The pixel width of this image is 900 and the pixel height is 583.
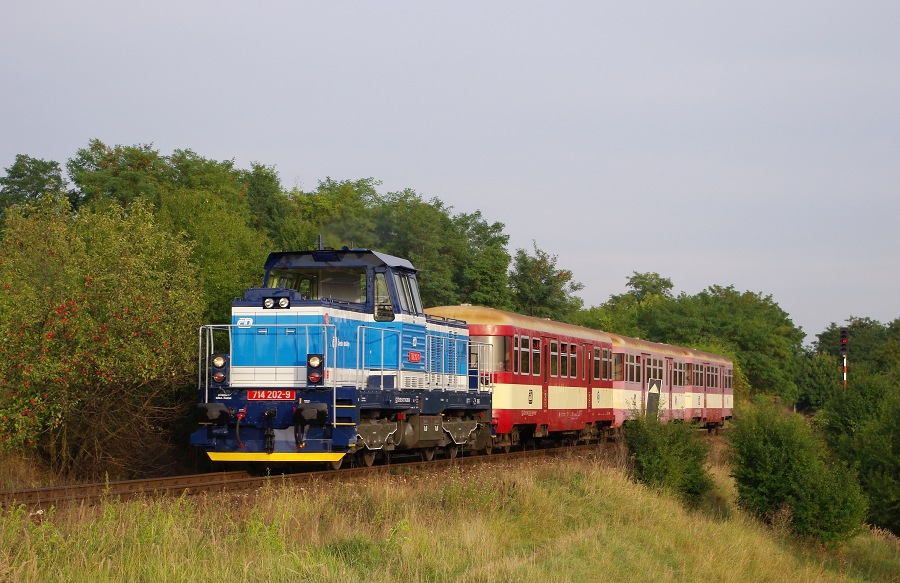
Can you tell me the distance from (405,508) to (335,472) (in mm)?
2862

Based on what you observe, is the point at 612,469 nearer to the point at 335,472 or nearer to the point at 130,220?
the point at 335,472

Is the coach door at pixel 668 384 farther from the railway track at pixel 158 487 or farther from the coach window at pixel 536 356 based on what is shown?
the railway track at pixel 158 487

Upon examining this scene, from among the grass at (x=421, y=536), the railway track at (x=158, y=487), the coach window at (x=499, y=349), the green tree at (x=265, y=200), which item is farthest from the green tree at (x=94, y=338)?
the green tree at (x=265, y=200)

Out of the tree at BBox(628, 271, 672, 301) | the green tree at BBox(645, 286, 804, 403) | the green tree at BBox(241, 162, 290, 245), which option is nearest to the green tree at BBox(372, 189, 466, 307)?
the green tree at BBox(241, 162, 290, 245)

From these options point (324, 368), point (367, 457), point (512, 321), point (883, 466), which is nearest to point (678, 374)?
point (883, 466)

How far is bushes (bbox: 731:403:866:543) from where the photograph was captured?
23.5m

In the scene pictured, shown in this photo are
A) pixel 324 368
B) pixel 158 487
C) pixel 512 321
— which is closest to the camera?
pixel 158 487

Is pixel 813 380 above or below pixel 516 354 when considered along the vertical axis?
below

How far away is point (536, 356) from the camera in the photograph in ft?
81.4

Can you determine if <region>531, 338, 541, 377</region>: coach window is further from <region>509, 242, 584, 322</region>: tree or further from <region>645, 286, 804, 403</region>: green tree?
<region>645, 286, 804, 403</region>: green tree

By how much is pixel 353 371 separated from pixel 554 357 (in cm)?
966

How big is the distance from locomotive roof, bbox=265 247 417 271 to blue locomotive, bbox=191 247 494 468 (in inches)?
0.7

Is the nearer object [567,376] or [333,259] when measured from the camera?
[333,259]

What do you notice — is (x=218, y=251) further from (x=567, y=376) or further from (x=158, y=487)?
(x=567, y=376)
